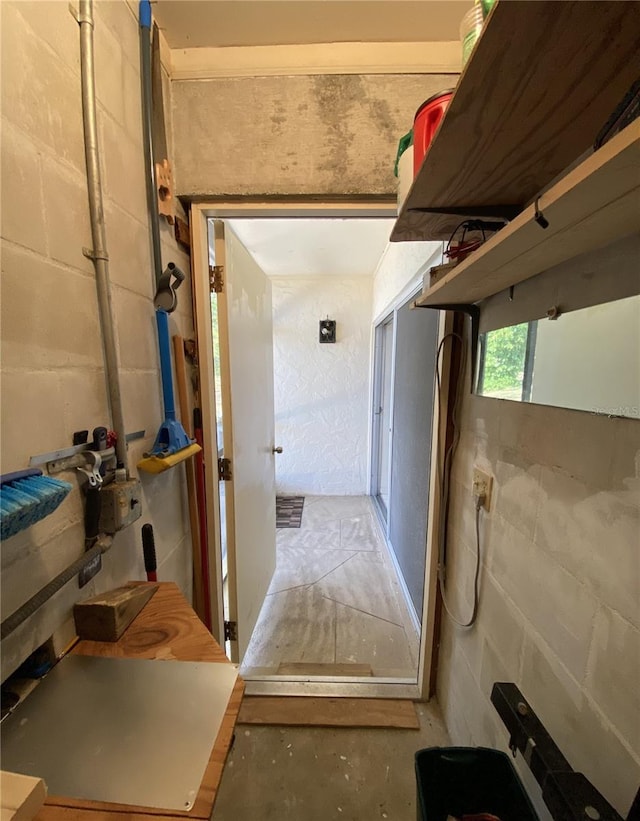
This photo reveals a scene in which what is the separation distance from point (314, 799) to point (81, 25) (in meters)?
2.29

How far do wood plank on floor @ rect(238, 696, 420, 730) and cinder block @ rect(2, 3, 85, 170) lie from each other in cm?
198

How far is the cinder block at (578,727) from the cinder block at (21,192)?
1395 millimetres

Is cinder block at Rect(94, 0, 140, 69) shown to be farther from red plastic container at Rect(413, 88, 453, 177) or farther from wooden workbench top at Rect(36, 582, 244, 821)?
wooden workbench top at Rect(36, 582, 244, 821)

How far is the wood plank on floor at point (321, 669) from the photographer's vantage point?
150cm

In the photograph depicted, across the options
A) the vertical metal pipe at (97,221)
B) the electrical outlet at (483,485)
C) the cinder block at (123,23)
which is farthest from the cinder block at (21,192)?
the electrical outlet at (483,485)

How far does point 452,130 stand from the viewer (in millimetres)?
556

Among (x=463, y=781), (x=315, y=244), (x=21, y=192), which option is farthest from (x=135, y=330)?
(x=315, y=244)

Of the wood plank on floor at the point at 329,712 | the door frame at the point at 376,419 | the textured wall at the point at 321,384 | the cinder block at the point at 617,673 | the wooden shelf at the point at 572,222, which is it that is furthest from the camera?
the textured wall at the point at 321,384

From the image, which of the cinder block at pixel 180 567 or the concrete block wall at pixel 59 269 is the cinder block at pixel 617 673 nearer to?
the concrete block wall at pixel 59 269

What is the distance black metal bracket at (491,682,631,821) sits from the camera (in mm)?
521

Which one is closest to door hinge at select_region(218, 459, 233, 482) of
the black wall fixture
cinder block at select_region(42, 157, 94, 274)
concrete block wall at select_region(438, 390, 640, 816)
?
cinder block at select_region(42, 157, 94, 274)

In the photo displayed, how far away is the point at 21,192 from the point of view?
58 centimetres

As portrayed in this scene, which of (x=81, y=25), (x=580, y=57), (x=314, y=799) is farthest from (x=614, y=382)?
(x=314, y=799)

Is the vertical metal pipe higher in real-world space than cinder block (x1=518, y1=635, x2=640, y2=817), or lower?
higher
